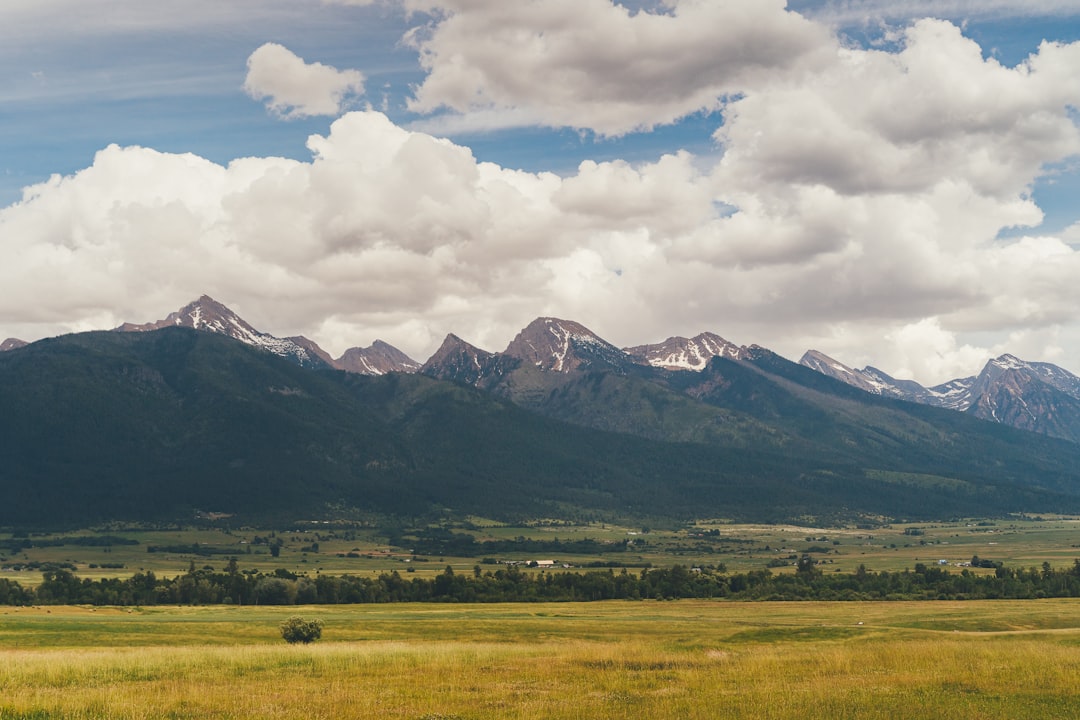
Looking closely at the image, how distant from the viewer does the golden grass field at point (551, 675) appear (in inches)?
1886

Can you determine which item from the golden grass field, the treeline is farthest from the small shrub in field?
the treeline

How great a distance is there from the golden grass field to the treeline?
66.8 meters

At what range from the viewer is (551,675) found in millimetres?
62500

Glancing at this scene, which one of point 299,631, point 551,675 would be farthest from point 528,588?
point 551,675

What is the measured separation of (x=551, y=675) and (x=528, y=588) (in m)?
131

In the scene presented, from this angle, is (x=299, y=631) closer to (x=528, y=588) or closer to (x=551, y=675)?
(x=551, y=675)

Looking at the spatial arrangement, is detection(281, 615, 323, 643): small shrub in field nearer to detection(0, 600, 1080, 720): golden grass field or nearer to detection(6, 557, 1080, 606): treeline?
detection(0, 600, 1080, 720): golden grass field

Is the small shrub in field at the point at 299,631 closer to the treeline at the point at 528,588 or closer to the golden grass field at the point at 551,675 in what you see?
the golden grass field at the point at 551,675

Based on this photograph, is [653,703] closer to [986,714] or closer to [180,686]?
[986,714]

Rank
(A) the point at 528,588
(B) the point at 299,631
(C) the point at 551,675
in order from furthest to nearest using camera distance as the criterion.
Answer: (A) the point at 528,588 < (B) the point at 299,631 < (C) the point at 551,675

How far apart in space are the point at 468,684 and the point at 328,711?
501 inches

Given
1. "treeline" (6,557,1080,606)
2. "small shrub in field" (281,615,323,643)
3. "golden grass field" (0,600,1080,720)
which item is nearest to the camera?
"golden grass field" (0,600,1080,720)

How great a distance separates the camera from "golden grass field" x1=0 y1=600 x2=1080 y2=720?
157 feet

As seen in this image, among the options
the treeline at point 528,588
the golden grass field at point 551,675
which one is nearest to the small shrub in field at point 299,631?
the golden grass field at point 551,675
